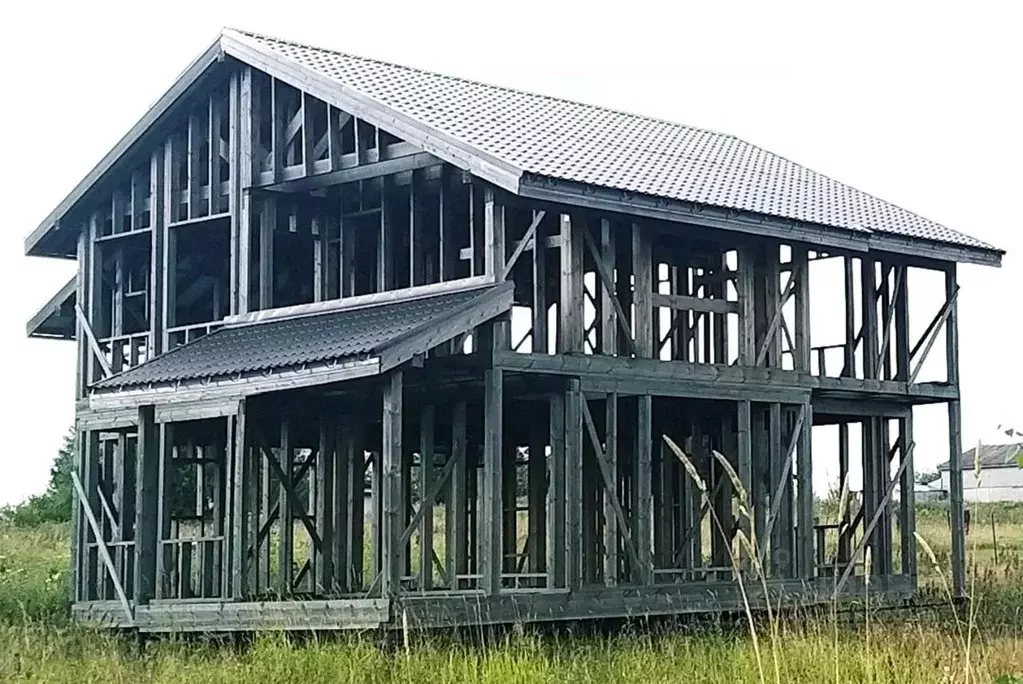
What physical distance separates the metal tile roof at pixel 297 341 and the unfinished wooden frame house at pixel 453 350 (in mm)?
82

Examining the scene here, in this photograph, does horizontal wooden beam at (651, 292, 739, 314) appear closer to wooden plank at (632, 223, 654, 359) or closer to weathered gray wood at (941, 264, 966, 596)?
wooden plank at (632, 223, 654, 359)

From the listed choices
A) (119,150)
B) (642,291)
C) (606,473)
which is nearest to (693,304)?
(642,291)

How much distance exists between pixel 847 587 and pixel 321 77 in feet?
32.8

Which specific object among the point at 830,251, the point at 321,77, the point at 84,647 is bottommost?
the point at 84,647

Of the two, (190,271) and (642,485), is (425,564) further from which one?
(190,271)

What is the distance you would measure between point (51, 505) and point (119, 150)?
2307cm

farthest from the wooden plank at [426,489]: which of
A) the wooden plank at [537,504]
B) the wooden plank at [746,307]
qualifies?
the wooden plank at [746,307]

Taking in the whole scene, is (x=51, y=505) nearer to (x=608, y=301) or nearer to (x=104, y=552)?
(x=104, y=552)

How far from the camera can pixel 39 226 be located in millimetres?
24531

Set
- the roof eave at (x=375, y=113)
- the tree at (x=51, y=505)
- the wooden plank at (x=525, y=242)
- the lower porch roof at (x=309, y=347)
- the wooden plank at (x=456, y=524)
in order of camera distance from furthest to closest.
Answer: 1. the tree at (x=51, y=505)
2. the wooden plank at (x=456, y=524)
3. the wooden plank at (x=525, y=242)
4. the roof eave at (x=375, y=113)
5. the lower porch roof at (x=309, y=347)

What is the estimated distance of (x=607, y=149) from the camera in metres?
21.7

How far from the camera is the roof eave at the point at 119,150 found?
2230cm

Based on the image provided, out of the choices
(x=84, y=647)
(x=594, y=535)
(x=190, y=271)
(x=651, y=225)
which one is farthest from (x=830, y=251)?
(x=84, y=647)

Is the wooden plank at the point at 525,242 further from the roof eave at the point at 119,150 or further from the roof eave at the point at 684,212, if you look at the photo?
the roof eave at the point at 119,150
